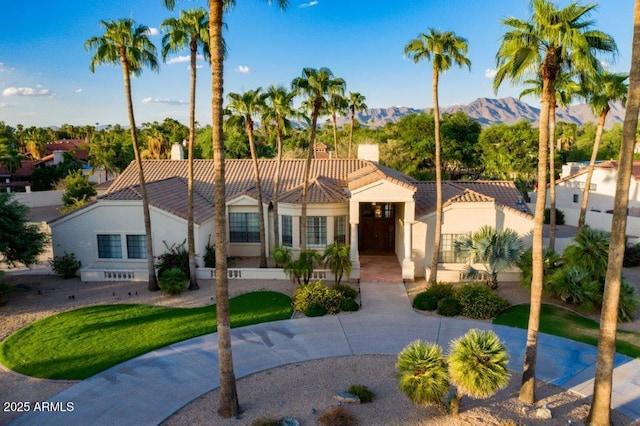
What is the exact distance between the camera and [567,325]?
52.1 ft

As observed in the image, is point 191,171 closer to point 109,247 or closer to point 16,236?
point 109,247

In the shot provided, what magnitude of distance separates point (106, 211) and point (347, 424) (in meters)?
18.8

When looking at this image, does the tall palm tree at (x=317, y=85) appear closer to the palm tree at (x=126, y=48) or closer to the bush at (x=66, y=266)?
the palm tree at (x=126, y=48)

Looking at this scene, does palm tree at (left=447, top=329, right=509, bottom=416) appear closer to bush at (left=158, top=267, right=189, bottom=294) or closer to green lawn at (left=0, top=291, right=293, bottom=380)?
green lawn at (left=0, top=291, right=293, bottom=380)

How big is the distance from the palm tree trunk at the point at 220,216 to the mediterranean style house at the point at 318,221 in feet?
39.3

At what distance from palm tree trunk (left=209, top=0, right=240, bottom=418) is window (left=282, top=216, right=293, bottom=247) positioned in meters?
14.3

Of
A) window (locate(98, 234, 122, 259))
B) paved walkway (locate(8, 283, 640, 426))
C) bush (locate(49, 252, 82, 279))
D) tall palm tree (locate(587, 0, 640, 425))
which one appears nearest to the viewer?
tall palm tree (locate(587, 0, 640, 425))

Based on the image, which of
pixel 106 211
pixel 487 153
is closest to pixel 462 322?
pixel 106 211

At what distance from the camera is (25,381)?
12328mm

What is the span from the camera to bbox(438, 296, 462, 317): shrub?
16.9 metres

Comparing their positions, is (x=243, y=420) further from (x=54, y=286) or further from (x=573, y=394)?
(x=54, y=286)

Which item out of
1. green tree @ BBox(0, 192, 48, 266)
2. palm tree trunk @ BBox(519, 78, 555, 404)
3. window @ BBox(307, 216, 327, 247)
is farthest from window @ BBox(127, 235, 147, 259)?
palm tree trunk @ BBox(519, 78, 555, 404)

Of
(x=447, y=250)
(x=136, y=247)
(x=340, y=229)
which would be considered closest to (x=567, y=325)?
(x=447, y=250)

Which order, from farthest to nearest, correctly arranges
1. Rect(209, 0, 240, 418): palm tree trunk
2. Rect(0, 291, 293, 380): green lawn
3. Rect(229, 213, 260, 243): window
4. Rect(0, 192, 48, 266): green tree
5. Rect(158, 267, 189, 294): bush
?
Rect(229, 213, 260, 243): window
Rect(158, 267, 189, 294): bush
Rect(0, 192, 48, 266): green tree
Rect(0, 291, 293, 380): green lawn
Rect(209, 0, 240, 418): palm tree trunk
